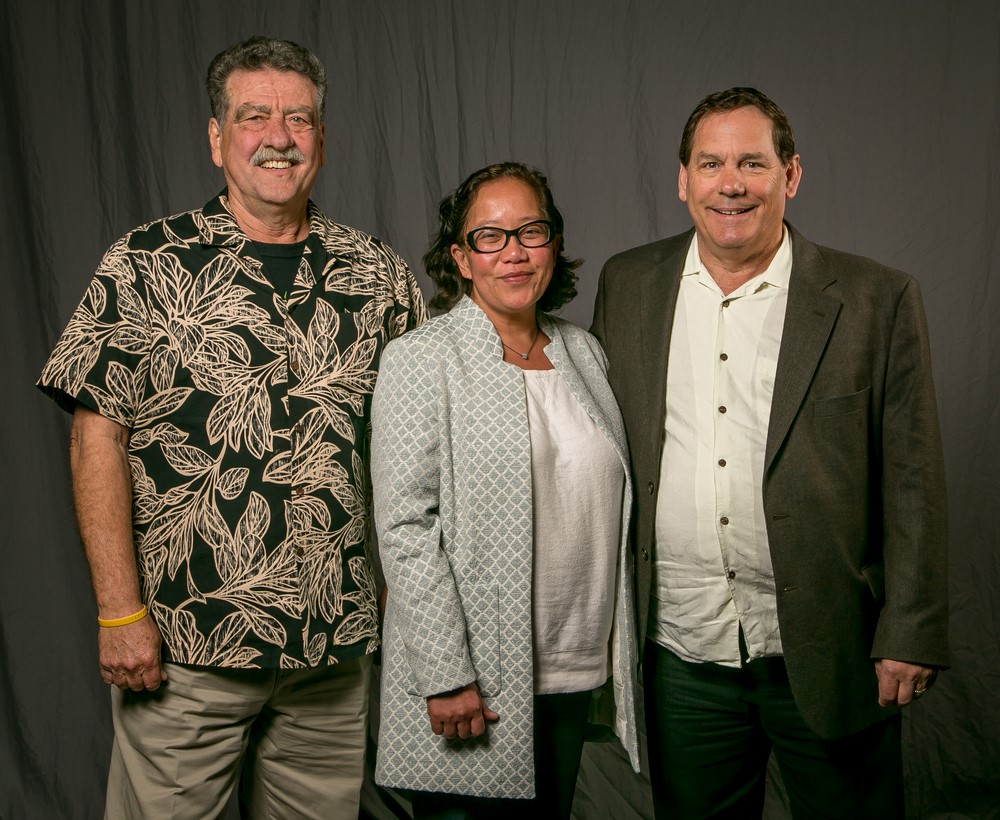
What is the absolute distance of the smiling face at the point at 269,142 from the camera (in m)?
2.00

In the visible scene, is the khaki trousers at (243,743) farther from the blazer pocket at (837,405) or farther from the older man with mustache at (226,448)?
the blazer pocket at (837,405)

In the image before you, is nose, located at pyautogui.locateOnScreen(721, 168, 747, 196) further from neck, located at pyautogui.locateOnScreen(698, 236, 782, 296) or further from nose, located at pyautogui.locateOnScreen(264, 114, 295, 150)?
nose, located at pyautogui.locateOnScreen(264, 114, 295, 150)

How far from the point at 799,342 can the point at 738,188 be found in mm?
340

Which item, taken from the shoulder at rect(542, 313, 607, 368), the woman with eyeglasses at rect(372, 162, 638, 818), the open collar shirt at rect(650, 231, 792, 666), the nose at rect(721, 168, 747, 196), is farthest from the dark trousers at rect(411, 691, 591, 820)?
the nose at rect(721, 168, 747, 196)

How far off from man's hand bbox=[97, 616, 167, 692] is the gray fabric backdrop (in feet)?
4.04

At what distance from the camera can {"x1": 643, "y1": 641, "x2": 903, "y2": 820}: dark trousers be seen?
81.1 inches

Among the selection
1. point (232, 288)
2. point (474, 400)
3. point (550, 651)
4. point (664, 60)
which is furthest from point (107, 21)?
point (550, 651)

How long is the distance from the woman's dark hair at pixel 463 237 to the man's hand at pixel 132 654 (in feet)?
2.96

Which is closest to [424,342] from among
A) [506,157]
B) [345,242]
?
[345,242]

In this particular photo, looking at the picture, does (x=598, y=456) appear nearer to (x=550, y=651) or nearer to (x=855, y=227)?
(x=550, y=651)

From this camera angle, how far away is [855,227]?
3.04 m

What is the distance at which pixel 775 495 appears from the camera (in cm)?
193

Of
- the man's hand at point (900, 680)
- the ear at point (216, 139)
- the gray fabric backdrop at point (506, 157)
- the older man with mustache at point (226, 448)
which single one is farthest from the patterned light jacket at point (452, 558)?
the gray fabric backdrop at point (506, 157)

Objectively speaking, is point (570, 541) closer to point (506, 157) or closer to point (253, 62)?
point (253, 62)
